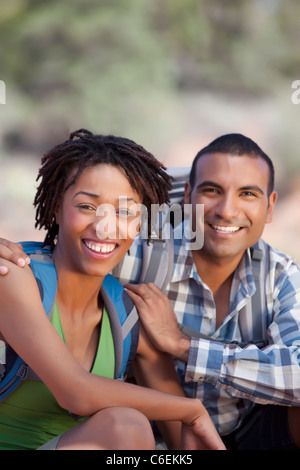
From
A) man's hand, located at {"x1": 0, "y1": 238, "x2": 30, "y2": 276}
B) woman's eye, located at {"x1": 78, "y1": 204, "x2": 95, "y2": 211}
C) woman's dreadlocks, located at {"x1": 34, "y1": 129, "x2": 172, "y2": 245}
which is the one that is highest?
woman's dreadlocks, located at {"x1": 34, "y1": 129, "x2": 172, "y2": 245}

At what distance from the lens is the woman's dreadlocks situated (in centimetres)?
203

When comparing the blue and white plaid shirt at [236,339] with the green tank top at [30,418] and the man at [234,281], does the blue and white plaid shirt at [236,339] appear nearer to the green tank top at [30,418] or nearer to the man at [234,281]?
the man at [234,281]

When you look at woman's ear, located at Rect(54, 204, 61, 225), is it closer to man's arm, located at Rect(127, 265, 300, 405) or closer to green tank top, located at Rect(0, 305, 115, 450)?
man's arm, located at Rect(127, 265, 300, 405)

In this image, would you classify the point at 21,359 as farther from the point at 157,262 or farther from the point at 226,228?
the point at 226,228

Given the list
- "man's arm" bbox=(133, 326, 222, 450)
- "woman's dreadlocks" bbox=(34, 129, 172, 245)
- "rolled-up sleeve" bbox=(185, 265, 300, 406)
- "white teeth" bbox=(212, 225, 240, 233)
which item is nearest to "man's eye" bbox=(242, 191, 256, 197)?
"white teeth" bbox=(212, 225, 240, 233)

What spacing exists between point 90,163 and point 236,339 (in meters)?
1.03

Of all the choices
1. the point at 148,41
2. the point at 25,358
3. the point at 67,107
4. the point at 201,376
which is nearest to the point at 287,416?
the point at 201,376

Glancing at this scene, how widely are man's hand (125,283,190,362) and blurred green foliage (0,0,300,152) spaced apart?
5746 millimetres

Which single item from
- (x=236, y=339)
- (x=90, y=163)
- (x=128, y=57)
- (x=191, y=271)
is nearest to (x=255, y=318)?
(x=236, y=339)

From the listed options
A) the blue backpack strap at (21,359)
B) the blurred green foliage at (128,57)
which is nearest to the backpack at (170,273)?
the blue backpack strap at (21,359)

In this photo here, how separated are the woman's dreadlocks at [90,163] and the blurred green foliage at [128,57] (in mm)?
5755

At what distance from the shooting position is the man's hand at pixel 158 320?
217 cm

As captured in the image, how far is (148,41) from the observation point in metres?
8.55
